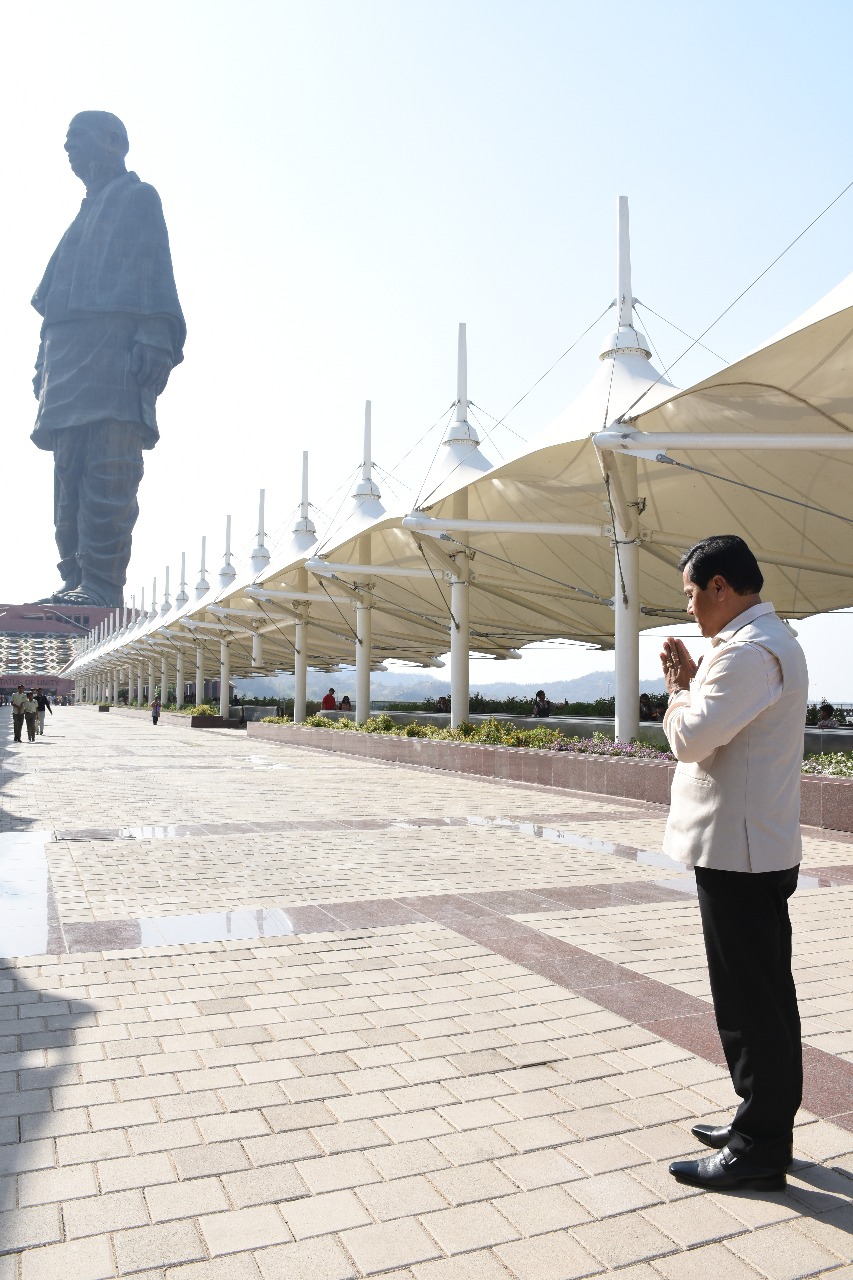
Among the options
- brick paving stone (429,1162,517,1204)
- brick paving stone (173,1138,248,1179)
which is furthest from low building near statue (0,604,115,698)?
brick paving stone (429,1162,517,1204)

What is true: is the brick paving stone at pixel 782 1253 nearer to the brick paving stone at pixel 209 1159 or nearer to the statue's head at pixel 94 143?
the brick paving stone at pixel 209 1159

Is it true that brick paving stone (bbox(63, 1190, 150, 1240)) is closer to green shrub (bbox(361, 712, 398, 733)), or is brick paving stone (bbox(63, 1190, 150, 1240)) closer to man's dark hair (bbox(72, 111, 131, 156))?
green shrub (bbox(361, 712, 398, 733))

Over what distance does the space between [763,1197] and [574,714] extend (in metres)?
27.0

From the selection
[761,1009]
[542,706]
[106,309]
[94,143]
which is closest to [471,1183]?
[761,1009]

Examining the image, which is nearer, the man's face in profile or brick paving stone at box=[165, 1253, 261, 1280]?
brick paving stone at box=[165, 1253, 261, 1280]

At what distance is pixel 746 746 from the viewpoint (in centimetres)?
288

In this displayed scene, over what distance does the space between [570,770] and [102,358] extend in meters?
151

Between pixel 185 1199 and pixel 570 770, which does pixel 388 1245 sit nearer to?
pixel 185 1199

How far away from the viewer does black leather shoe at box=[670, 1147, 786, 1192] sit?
287 cm

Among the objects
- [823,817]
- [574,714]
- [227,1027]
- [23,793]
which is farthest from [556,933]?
[574,714]

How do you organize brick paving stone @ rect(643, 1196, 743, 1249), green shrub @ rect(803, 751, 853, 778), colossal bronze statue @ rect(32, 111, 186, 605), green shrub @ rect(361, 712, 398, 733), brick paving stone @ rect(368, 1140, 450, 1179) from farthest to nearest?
colossal bronze statue @ rect(32, 111, 186, 605)
green shrub @ rect(361, 712, 398, 733)
green shrub @ rect(803, 751, 853, 778)
brick paving stone @ rect(368, 1140, 450, 1179)
brick paving stone @ rect(643, 1196, 743, 1249)

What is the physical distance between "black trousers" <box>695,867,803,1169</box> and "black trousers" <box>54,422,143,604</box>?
155478mm

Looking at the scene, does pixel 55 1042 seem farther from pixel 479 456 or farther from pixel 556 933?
pixel 479 456

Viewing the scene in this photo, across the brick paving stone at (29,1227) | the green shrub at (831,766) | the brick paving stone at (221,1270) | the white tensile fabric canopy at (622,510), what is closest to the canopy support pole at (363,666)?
the white tensile fabric canopy at (622,510)
